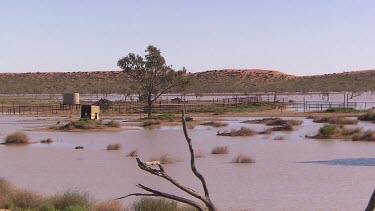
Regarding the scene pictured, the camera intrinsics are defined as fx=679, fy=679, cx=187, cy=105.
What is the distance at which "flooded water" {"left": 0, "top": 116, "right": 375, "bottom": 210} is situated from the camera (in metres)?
19.7

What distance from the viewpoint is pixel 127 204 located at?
58.7 ft

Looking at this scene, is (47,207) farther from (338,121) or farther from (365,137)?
(338,121)

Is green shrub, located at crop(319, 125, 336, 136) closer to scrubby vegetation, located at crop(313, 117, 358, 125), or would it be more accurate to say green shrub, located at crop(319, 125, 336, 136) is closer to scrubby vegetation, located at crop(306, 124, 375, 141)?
scrubby vegetation, located at crop(306, 124, 375, 141)

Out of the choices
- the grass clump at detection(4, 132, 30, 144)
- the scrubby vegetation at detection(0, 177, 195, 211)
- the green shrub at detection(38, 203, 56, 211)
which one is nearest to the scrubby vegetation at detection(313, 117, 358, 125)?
the grass clump at detection(4, 132, 30, 144)

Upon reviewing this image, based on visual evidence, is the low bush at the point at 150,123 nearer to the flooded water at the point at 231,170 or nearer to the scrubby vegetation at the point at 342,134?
the flooded water at the point at 231,170

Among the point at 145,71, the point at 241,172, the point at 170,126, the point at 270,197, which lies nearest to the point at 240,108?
the point at 145,71

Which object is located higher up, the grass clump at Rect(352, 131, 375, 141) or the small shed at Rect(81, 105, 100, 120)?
the small shed at Rect(81, 105, 100, 120)

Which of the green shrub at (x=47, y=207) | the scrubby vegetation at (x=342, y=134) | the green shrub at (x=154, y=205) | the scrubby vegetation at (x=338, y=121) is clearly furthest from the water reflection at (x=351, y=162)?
the scrubby vegetation at (x=338, y=121)

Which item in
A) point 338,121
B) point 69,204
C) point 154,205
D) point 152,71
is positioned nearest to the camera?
point 154,205

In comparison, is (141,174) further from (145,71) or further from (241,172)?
(145,71)

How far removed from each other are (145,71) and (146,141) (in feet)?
87.7

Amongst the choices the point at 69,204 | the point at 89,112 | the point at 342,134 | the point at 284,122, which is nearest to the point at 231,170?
the point at 69,204

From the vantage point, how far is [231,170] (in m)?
25.9

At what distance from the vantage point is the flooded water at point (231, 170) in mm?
19688
